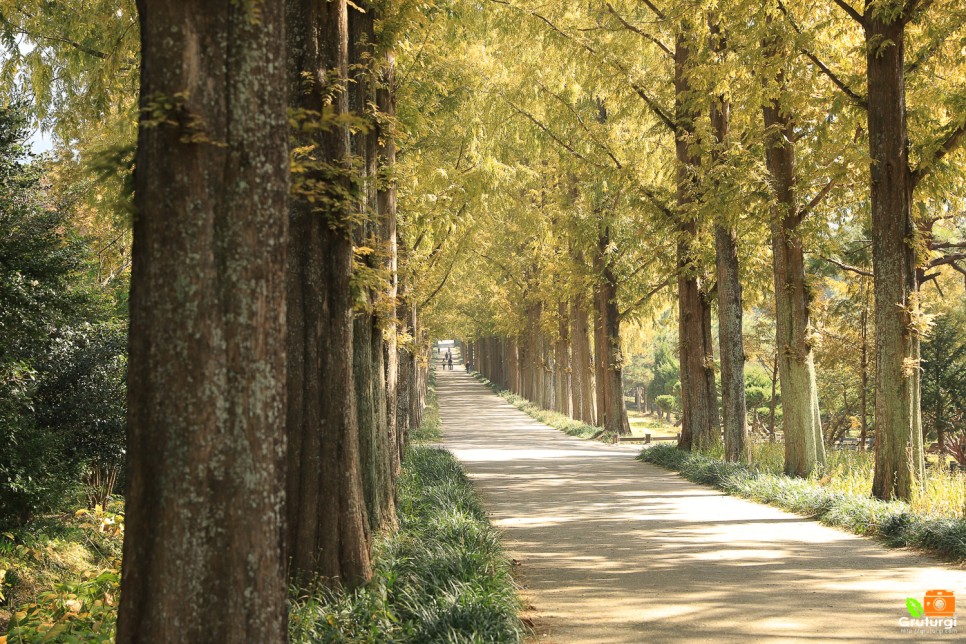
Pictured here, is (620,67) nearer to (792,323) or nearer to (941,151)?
(792,323)

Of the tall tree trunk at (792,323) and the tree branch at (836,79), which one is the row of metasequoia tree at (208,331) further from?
the tall tree trunk at (792,323)

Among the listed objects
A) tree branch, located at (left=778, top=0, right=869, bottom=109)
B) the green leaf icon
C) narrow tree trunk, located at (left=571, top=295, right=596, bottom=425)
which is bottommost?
the green leaf icon

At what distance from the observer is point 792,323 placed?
14.6 metres

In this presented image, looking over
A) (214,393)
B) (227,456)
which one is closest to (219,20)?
(214,393)

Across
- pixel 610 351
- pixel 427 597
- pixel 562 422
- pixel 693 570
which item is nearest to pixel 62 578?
pixel 427 597

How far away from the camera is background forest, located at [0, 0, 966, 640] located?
4.18 m

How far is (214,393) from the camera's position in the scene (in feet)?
12.2

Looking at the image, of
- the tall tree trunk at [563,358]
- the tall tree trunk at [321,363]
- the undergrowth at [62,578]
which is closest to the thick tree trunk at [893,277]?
the tall tree trunk at [321,363]

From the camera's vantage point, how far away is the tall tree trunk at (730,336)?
16.0 metres

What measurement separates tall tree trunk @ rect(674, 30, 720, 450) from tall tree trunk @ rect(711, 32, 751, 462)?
1.42m

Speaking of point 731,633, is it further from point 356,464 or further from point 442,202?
point 442,202

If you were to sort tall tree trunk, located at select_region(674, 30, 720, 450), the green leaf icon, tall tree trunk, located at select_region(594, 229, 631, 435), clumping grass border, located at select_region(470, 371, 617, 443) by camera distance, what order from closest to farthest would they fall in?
the green leaf icon
tall tree trunk, located at select_region(674, 30, 720, 450)
tall tree trunk, located at select_region(594, 229, 631, 435)
clumping grass border, located at select_region(470, 371, 617, 443)

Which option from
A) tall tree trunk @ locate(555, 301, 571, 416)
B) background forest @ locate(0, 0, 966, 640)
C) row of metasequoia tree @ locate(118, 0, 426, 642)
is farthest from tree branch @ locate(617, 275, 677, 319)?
row of metasequoia tree @ locate(118, 0, 426, 642)

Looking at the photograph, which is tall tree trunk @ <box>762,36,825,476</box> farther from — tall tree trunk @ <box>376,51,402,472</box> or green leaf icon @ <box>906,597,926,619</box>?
green leaf icon @ <box>906,597,926,619</box>
